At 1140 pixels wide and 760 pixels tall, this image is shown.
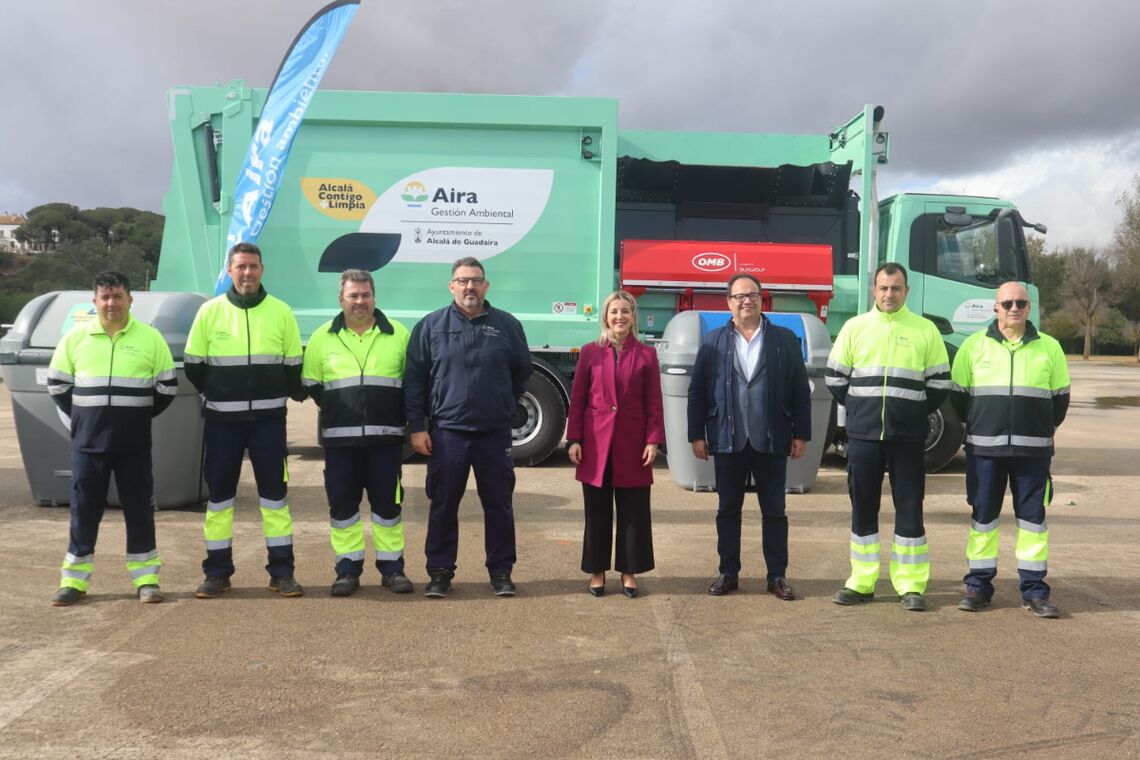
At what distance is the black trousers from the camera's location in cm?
512

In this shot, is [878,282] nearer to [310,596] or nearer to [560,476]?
[310,596]

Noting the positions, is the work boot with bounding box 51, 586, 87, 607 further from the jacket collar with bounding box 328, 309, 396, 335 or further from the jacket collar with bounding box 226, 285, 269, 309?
the jacket collar with bounding box 328, 309, 396, 335

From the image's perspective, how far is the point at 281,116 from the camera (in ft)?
27.9

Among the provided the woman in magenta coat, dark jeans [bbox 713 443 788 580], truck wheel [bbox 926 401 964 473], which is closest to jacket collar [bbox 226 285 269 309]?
the woman in magenta coat

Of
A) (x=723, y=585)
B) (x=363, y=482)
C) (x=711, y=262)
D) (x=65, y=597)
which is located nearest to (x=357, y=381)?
(x=363, y=482)

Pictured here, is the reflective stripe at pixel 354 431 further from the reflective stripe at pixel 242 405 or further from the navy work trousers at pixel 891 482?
the navy work trousers at pixel 891 482

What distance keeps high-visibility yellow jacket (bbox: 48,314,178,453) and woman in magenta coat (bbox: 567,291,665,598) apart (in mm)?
2206

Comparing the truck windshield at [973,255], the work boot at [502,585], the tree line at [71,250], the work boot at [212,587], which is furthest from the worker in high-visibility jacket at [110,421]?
the tree line at [71,250]

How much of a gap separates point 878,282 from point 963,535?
2632 mm

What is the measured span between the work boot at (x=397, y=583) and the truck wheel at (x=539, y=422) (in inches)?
168

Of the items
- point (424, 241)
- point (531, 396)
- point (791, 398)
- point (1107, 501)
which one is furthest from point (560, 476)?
point (1107, 501)

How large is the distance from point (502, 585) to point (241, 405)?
5.37 feet

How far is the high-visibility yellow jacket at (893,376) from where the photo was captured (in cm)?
496

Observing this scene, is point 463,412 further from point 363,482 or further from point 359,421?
point 363,482
